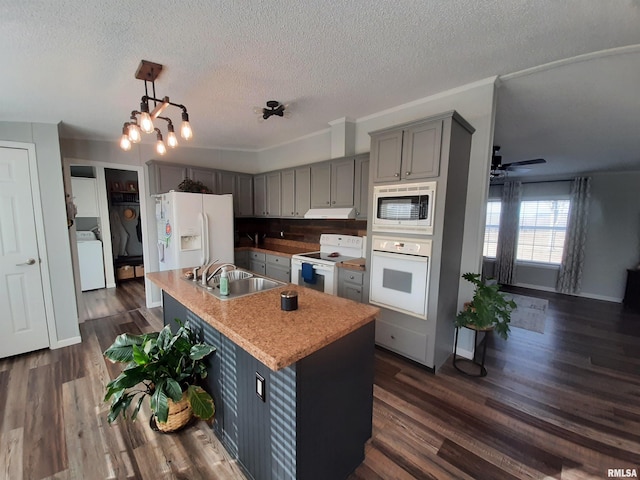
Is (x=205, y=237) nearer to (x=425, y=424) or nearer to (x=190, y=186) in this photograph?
(x=190, y=186)

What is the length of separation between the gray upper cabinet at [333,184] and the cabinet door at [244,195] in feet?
5.10

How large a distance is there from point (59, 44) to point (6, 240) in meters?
2.29

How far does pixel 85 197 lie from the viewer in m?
5.00

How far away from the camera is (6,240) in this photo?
2.72 m

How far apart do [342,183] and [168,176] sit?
270 cm

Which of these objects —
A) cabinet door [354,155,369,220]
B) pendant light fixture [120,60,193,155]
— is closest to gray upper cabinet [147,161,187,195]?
pendant light fixture [120,60,193,155]

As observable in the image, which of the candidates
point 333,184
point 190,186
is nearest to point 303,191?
point 333,184

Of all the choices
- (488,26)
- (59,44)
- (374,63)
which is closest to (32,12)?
(59,44)

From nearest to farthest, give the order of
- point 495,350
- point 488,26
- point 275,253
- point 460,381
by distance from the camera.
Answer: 1. point 488,26
2. point 460,381
3. point 495,350
4. point 275,253

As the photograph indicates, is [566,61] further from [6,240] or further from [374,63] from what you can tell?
[6,240]

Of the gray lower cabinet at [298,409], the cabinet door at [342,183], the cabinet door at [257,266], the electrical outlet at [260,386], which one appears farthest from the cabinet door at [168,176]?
the electrical outlet at [260,386]

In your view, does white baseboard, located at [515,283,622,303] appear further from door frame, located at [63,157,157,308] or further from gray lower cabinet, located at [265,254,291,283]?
door frame, located at [63,157,157,308]

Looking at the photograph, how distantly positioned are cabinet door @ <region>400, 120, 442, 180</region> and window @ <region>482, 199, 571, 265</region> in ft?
13.3

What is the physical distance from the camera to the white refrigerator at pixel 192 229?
359cm
